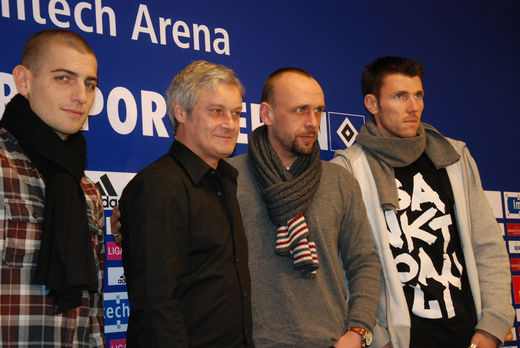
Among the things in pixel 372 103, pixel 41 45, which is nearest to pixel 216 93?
pixel 41 45

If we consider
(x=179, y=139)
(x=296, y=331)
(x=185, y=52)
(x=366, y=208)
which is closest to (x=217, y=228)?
(x=179, y=139)

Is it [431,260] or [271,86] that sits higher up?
[271,86]

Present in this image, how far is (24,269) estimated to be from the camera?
66.3 inches

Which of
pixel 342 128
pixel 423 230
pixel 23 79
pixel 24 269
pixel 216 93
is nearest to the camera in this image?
pixel 24 269

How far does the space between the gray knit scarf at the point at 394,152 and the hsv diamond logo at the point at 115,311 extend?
3.93ft

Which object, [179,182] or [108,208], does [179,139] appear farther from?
[108,208]

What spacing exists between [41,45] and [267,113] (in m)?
1.01

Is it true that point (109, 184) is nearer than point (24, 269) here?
No

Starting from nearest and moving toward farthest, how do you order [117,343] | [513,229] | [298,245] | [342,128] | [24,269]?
[24,269]
[298,245]
[117,343]
[342,128]
[513,229]

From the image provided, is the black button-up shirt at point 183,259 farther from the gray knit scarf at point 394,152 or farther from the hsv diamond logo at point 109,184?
the gray knit scarf at point 394,152

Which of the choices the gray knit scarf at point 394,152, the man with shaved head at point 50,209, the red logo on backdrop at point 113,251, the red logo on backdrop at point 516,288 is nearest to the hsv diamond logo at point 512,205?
the red logo on backdrop at point 516,288

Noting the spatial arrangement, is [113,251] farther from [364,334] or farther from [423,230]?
[423,230]

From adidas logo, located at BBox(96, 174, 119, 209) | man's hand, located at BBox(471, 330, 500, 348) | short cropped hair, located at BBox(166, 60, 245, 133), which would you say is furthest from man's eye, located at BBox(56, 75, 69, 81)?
man's hand, located at BBox(471, 330, 500, 348)

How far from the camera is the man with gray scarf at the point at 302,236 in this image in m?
2.17
